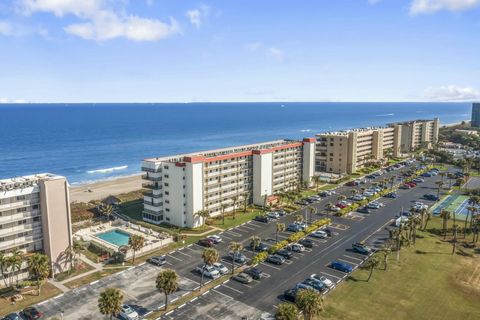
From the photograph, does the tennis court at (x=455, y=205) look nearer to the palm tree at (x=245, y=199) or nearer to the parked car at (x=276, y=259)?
the palm tree at (x=245, y=199)

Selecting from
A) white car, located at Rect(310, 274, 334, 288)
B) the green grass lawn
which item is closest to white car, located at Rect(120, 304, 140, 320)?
the green grass lawn

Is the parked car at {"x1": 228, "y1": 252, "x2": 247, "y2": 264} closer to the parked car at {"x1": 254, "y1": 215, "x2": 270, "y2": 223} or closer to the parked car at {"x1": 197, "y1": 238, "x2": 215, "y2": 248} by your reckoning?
the parked car at {"x1": 197, "y1": 238, "x2": 215, "y2": 248}

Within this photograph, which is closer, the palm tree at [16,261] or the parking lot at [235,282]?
the parking lot at [235,282]

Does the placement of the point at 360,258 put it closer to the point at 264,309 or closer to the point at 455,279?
the point at 455,279

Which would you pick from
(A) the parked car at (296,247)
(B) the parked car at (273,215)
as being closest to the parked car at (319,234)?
(A) the parked car at (296,247)

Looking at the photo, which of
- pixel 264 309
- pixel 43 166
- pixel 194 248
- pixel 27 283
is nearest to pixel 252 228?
pixel 194 248
